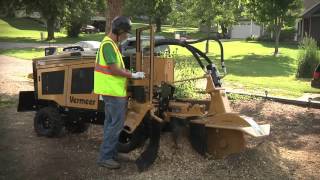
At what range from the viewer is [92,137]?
326 inches

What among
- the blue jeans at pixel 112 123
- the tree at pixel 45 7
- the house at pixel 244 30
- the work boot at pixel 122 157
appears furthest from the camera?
the house at pixel 244 30

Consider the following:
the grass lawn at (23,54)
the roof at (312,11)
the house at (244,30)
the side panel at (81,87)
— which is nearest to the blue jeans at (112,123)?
the side panel at (81,87)

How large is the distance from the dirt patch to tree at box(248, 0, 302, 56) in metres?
22.4

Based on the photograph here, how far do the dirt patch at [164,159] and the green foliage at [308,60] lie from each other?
381 inches

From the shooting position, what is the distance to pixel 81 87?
771cm

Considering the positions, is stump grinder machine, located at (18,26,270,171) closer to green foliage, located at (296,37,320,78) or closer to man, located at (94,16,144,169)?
man, located at (94,16,144,169)

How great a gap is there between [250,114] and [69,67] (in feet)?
13.6

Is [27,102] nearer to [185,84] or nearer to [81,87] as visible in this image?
[81,87]

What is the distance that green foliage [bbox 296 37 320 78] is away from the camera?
18484 mm

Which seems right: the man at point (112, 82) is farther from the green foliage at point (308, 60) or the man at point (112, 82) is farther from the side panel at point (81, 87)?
the green foliage at point (308, 60)

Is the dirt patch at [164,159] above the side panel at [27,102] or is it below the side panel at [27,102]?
below

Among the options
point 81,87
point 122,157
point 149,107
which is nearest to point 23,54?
point 81,87

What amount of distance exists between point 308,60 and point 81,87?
12506 millimetres

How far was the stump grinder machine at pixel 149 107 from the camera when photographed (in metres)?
6.67
